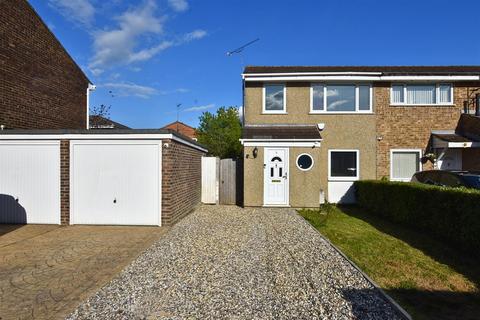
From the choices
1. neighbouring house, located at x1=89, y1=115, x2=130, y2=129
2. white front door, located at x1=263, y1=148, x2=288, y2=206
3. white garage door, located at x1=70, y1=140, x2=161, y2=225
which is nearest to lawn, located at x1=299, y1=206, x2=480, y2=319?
white front door, located at x1=263, y1=148, x2=288, y2=206

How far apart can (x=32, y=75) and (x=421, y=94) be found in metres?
16.7

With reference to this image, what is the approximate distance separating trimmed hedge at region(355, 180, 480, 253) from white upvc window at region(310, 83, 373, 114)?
13.7 feet

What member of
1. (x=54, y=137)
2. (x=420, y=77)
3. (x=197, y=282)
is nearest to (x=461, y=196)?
(x=197, y=282)

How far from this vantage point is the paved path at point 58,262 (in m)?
4.25

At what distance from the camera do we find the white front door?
1303cm

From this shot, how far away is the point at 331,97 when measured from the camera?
49.0ft

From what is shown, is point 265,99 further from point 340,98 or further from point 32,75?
point 32,75

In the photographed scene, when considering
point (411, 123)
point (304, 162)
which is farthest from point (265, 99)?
point (411, 123)

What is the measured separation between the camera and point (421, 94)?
14898 mm

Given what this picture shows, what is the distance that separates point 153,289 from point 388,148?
13.1 m

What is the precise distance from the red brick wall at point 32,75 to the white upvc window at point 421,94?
49.3ft

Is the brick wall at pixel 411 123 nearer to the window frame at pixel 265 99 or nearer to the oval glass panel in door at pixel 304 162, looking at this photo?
the oval glass panel in door at pixel 304 162

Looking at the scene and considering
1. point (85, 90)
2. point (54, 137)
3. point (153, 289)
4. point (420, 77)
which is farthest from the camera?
point (85, 90)

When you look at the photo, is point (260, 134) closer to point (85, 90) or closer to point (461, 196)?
point (461, 196)
